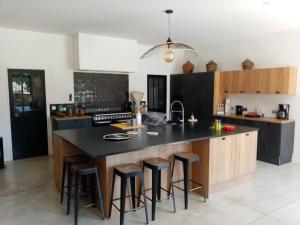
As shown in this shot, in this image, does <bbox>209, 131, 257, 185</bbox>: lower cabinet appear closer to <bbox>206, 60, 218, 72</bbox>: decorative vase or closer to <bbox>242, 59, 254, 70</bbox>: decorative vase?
<bbox>242, 59, 254, 70</bbox>: decorative vase

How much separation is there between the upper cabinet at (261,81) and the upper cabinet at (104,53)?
7.54 feet

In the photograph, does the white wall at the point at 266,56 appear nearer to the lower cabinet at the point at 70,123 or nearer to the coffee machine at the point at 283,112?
the coffee machine at the point at 283,112

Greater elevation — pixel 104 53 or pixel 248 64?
pixel 104 53

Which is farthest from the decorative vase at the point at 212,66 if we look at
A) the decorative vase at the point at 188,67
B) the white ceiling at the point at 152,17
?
the white ceiling at the point at 152,17

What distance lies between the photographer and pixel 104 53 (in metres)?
5.52

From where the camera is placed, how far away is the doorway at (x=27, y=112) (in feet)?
16.3

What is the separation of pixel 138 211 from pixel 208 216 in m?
0.84

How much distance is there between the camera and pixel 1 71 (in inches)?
188

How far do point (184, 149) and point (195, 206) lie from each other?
77 cm

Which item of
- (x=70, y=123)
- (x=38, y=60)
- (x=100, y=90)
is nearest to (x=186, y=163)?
(x=70, y=123)

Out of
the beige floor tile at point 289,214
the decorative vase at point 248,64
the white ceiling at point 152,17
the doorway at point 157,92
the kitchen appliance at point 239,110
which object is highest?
the white ceiling at point 152,17

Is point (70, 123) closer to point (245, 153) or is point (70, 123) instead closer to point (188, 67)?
point (245, 153)

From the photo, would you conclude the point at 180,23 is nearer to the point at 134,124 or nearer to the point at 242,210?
the point at 134,124

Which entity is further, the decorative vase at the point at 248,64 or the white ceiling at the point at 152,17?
the decorative vase at the point at 248,64
